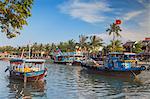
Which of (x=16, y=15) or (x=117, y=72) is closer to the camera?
(x=16, y=15)

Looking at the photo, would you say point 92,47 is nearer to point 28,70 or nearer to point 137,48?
point 137,48

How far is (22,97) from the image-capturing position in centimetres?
2689

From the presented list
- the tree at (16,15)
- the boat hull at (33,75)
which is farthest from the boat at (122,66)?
the tree at (16,15)

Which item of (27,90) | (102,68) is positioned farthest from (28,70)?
(102,68)

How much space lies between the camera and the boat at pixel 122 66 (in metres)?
45.2

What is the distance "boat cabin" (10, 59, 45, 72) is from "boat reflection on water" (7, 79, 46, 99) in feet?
6.30

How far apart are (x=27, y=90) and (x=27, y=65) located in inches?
407

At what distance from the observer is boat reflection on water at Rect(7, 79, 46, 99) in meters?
27.7

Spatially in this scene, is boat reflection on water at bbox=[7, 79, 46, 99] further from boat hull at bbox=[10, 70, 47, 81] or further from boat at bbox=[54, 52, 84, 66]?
boat at bbox=[54, 52, 84, 66]

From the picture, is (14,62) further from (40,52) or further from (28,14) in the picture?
(40,52)

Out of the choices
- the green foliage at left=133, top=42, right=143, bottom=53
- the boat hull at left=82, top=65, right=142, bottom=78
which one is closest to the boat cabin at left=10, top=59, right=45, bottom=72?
the boat hull at left=82, top=65, right=142, bottom=78

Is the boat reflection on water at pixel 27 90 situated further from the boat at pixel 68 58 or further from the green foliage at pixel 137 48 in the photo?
the green foliage at pixel 137 48

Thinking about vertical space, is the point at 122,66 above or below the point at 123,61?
below

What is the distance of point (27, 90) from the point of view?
3098 cm
